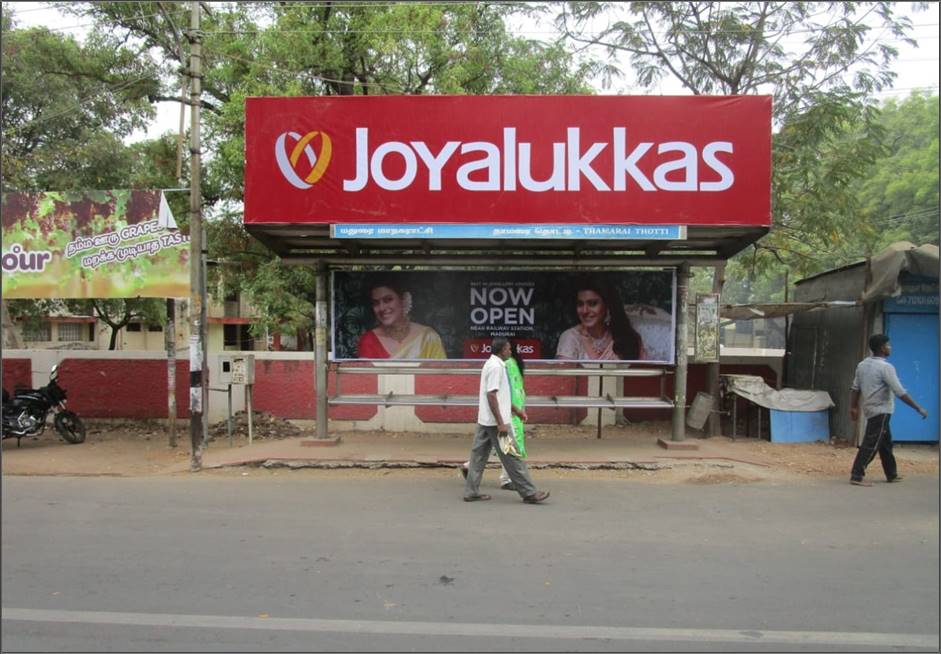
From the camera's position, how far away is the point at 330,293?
1004 centimetres

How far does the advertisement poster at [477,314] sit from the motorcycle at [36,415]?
4661 millimetres

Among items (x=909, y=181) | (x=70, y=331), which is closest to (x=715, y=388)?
(x=909, y=181)

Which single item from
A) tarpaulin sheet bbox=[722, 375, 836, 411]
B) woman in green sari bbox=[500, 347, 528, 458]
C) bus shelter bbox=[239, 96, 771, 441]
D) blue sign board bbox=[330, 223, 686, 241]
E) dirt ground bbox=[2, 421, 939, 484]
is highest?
bus shelter bbox=[239, 96, 771, 441]

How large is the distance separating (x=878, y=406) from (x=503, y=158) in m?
5.29

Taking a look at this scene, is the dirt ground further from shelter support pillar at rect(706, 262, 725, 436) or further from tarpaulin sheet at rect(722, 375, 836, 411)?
tarpaulin sheet at rect(722, 375, 836, 411)

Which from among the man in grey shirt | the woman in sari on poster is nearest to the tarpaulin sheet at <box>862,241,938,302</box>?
the man in grey shirt

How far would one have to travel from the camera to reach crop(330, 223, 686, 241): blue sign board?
8438mm

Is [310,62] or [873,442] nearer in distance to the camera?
[873,442]

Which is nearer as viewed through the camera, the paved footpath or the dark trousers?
the dark trousers

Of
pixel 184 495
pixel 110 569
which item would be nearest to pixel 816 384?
pixel 184 495

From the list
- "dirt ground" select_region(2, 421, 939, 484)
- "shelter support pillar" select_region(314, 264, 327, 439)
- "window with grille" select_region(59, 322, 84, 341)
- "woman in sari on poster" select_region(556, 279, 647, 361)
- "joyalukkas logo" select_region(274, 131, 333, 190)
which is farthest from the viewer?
"window with grille" select_region(59, 322, 84, 341)

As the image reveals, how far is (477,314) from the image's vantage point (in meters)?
10.1

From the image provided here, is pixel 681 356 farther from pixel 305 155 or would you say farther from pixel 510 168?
pixel 305 155

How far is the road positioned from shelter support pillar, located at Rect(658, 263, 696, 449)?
2079mm
